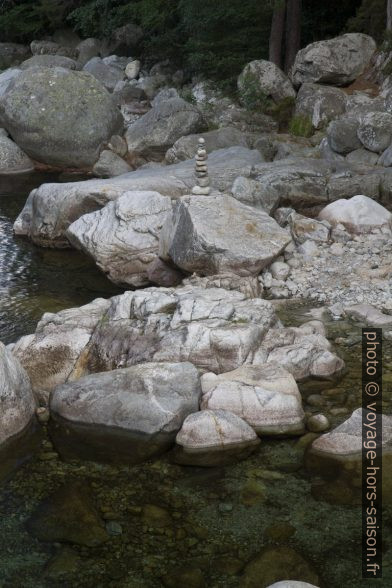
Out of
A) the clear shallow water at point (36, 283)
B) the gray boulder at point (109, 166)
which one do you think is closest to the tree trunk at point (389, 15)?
the gray boulder at point (109, 166)

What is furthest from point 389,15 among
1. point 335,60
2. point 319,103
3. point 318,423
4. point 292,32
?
point 318,423

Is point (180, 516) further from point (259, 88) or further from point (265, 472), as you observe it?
point (259, 88)

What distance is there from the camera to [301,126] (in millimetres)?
20734

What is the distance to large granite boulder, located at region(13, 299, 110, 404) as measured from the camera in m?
9.48

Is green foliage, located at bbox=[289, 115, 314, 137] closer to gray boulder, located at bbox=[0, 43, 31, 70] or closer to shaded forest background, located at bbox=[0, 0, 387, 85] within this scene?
shaded forest background, located at bbox=[0, 0, 387, 85]

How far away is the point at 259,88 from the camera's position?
2219 cm

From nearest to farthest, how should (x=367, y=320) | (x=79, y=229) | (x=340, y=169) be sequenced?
(x=367, y=320) → (x=79, y=229) → (x=340, y=169)

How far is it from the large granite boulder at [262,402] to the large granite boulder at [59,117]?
535 inches

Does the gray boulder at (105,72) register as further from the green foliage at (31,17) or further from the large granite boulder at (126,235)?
the large granite boulder at (126,235)

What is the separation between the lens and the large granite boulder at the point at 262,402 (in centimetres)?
838

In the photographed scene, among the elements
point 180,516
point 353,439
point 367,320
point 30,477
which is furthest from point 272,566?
point 367,320

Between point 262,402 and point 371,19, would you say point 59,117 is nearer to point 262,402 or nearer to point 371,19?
point 371,19

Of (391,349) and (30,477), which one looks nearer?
(30,477)

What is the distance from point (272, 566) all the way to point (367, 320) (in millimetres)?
5366
